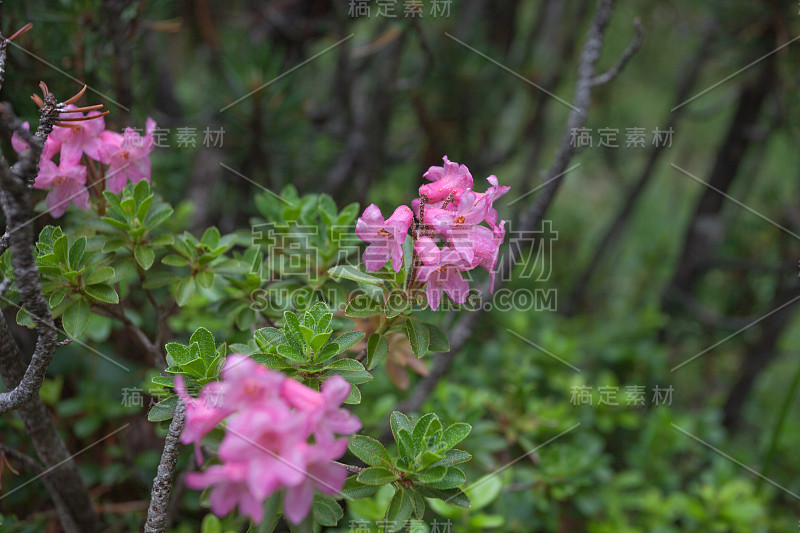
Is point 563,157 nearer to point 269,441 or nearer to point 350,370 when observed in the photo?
point 350,370

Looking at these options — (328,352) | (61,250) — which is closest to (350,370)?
(328,352)

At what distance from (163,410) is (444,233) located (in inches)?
18.3

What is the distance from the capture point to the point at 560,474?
4.40 feet

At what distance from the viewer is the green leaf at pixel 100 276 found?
897mm

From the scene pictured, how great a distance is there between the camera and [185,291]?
1.00 m

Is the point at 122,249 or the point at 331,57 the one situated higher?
the point at 331,57

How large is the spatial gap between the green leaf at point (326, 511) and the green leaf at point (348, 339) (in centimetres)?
21

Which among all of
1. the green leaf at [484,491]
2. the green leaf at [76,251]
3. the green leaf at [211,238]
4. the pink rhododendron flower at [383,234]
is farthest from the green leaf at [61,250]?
the green leaf at [484,491]

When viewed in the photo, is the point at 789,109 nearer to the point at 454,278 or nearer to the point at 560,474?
the point at 560,474

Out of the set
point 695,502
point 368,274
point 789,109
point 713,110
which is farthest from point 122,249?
point 713,110

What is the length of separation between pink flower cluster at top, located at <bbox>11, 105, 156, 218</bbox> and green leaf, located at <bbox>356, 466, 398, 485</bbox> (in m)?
0.64

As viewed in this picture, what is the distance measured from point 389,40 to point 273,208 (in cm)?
89

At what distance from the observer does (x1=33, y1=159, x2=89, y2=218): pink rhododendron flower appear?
897 mm

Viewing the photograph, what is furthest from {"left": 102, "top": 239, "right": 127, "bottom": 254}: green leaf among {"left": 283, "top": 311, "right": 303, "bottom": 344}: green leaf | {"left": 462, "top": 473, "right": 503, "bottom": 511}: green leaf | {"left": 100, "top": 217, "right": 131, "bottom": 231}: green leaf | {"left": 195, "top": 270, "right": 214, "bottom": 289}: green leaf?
{"left": 462, "top": 473, "right": 503, "bottom": 511}: green leaf
